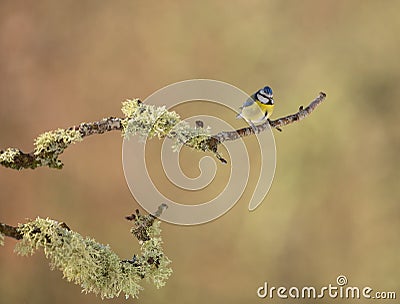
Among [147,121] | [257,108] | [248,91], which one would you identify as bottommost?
[147,121]

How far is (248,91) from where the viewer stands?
2.92 metres

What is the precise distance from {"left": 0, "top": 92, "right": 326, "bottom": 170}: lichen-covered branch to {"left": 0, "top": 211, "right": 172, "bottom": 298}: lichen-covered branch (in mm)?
106

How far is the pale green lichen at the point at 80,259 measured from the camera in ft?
2.84

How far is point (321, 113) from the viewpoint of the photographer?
2873mm

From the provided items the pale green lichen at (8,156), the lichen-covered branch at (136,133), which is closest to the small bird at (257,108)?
the lichen-covered branch at (136,133)

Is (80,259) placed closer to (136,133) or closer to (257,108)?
(136,133)

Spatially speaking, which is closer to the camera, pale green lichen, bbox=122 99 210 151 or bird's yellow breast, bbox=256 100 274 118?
pale green lichen, bbox=122 99 210 151

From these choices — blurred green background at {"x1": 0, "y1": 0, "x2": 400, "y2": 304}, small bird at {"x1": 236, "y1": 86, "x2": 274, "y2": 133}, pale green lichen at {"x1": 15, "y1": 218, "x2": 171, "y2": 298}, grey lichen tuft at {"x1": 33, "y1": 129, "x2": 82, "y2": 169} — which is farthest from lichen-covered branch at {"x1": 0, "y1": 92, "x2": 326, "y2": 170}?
blurred green background at {"x1": 0, "y1": 0, "x2": 400, "y2": 304}

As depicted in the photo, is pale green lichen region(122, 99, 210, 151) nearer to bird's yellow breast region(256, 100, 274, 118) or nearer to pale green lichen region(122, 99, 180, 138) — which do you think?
pale green lichen region(122, 99, 180, 138)

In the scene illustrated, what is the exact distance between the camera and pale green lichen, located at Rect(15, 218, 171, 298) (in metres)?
0.87

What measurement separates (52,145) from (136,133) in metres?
0.14

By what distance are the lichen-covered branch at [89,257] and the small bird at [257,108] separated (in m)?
0.38

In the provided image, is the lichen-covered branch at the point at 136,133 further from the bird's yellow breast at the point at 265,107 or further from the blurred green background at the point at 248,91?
the blurred green background at the point at 248,91

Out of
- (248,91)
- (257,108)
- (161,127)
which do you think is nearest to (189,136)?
(161,127)
